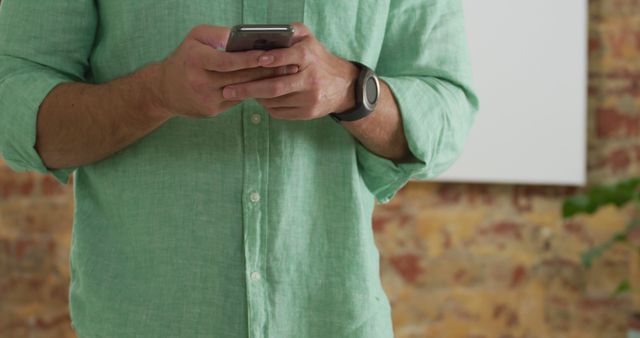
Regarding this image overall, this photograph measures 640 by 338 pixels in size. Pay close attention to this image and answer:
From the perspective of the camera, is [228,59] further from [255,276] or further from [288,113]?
[255,276]

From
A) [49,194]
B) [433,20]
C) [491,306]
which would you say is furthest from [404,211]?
[433,20]

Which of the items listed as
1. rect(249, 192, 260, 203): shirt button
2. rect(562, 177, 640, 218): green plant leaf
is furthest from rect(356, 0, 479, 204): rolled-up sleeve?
rect(562, 177, 640, 218): green plant leaf

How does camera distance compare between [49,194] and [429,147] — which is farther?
[49,194]

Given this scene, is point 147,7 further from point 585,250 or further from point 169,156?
point 585,250

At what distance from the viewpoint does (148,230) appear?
103 centimetres

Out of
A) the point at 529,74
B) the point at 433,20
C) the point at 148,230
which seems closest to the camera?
the point at 148,230

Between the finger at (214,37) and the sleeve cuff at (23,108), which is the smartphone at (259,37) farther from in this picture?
the sleeve cuff at (23,108)

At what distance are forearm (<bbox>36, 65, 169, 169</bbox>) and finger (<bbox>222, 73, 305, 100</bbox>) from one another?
0.13m

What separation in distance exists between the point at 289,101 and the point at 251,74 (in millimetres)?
55

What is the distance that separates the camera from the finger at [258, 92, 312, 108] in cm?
89

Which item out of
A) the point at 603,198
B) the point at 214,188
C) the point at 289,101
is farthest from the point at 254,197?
the point at 603,198

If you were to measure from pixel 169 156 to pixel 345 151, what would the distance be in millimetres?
219

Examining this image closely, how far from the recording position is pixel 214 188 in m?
1.02

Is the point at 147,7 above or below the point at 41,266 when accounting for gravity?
above
